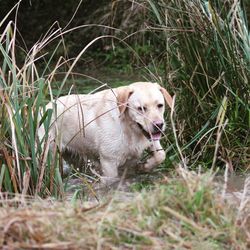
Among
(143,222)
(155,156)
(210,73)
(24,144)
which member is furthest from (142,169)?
(143,222)

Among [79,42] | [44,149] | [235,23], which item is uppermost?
[235,23]

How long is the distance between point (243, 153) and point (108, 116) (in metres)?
1.28

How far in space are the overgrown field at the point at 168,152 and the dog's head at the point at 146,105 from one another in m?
0.32

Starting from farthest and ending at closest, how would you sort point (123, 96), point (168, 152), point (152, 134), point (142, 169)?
point (168, 152) < point (142, 169) < point (123, 96) < point (152, 134)

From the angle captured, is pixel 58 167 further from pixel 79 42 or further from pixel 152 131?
pixel 79 42

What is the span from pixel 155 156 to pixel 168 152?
397 millimetres

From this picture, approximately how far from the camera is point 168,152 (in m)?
7.27

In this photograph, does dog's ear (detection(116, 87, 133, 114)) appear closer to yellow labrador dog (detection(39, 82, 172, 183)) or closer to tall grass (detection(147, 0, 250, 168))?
yellow labrador dog (detection(39, 82, 172, 183))

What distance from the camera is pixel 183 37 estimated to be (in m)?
6.96

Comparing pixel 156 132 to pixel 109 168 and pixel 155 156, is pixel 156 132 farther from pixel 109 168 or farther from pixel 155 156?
pixel 109 168

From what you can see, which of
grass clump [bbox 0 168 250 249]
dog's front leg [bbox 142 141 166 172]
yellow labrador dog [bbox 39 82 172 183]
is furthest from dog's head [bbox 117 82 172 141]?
grass clump [bbox 0 168 250 249]

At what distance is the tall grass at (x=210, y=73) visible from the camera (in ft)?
22.2

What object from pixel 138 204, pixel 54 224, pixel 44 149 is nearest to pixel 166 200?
pixel 138 204

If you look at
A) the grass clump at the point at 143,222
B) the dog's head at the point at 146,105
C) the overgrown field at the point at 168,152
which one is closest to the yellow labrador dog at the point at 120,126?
the dog's head at the point at 146,105
